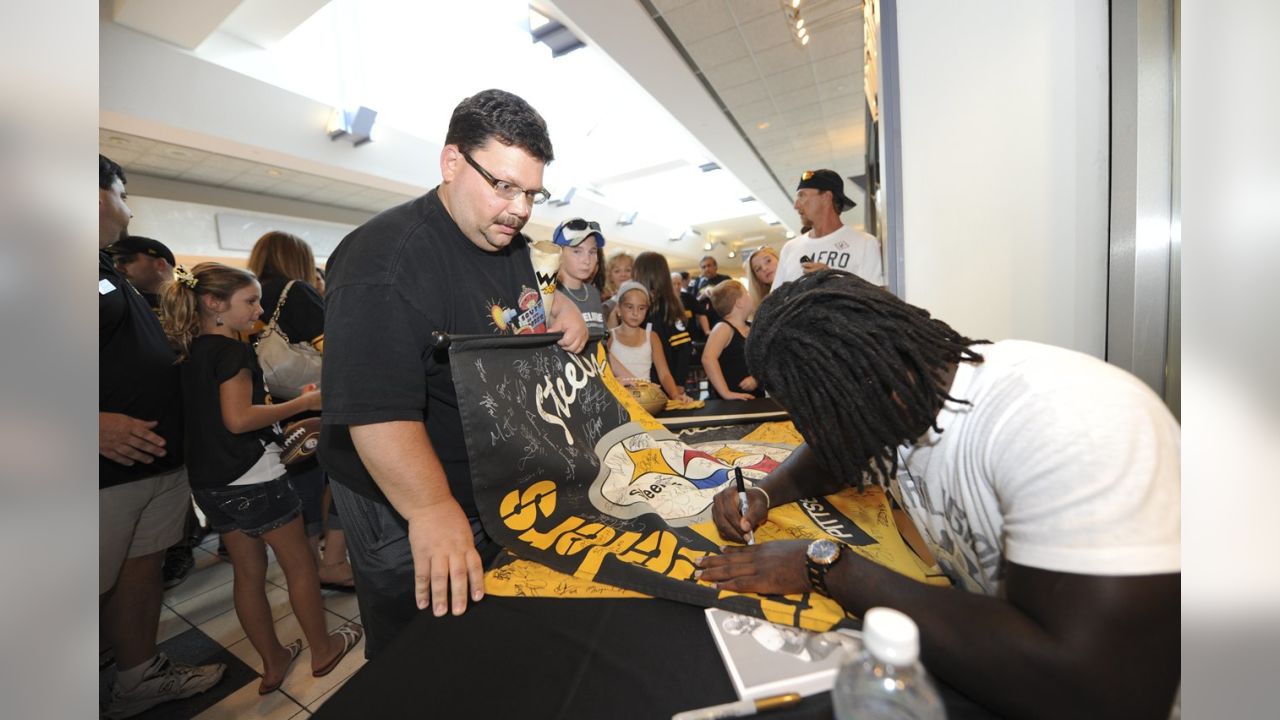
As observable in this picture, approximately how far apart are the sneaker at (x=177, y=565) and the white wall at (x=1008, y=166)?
386 cm

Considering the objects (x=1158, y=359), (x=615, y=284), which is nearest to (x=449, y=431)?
(x=1158, y=359)

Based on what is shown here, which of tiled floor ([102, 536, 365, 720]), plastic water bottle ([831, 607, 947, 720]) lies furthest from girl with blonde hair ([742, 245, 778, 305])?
plastic water bottle ([831, 607, 947, 720])

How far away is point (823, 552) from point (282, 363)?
2262 mm

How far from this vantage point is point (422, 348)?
1019mm

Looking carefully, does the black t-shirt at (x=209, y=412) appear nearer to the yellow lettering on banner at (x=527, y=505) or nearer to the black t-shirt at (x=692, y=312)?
the yellow lettering on banner at (x=527, y=505)

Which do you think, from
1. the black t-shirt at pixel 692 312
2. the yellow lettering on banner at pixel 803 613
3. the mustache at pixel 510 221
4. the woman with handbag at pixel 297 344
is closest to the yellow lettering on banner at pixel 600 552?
the yellow lettering on banner at pixel 803 613

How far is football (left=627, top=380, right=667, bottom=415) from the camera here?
8.87ft

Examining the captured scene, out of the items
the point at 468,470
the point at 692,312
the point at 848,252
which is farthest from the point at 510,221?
the point at 692,312

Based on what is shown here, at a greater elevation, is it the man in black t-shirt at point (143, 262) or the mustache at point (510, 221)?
the man in black t-shirt at point (143, 262)

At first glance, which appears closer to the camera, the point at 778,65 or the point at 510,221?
the point at 510,221

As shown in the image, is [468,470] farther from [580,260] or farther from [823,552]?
[580,260]

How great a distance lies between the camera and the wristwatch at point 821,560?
786 mm

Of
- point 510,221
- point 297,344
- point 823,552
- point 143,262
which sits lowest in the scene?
point 823,552
